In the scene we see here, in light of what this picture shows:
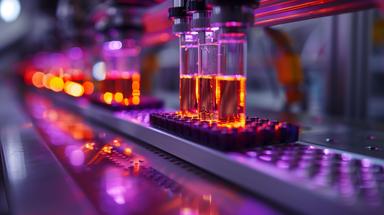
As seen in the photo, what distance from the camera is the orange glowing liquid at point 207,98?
0.68 meters

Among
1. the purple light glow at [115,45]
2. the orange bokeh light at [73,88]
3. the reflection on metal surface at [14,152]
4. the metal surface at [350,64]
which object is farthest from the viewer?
the orange bokeh light at [73,88]

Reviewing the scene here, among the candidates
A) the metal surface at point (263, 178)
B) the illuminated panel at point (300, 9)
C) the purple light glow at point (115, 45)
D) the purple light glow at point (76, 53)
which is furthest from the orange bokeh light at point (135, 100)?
the purple light glow at point (76, 53)

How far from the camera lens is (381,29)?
1.99m

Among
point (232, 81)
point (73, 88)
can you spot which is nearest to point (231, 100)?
point (232, 81)

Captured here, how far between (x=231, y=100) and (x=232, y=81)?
0.03 meters

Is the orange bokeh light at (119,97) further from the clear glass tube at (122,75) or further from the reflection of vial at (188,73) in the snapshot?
the reflection of vial at (188,73)

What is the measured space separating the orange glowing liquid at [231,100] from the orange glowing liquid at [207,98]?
0.05 m

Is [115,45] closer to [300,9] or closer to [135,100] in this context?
[135,100]

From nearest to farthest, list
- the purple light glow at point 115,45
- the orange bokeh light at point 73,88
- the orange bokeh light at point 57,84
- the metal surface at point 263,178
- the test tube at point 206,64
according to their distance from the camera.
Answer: the metal surface at point 263,178
the test tube at point 206,64
the purple light glow at point 115,45
the orange bokeh light at point 73,88
the orange bokeh light at point 57,84

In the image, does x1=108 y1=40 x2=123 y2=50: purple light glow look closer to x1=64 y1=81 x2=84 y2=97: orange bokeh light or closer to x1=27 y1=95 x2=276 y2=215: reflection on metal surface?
x1=27 y1=95 x2=276 y2=215: reflection on metal surface

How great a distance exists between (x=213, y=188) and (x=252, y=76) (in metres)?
3.49

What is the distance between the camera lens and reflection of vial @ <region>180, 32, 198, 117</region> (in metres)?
0.74

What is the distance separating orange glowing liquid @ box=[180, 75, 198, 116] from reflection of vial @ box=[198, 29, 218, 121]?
1.2 inches

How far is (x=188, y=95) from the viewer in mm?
747
